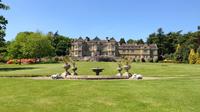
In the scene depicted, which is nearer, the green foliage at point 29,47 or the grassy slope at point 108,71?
the grassy slope at point 108,71

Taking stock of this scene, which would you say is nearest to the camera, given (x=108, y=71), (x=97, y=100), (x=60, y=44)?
(x=97, y=100)

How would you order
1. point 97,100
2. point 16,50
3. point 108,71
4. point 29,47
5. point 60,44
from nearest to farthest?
1. point 97,100
2. point 108,71
3. point 29,47
4. point 16,50
5. point 60,44

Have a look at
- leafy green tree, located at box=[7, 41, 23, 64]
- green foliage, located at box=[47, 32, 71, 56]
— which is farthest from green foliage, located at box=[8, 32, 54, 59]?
green foliage, located at box=[47, 32, 71, 56]

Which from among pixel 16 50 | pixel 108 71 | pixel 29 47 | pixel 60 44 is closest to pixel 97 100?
pixel 108 71

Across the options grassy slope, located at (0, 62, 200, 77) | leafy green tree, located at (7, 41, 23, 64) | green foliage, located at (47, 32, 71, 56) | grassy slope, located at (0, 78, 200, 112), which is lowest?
grassy slope, located at (0, 78, 200, 112)

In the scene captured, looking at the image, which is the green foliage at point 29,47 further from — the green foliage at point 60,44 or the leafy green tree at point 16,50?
the green foliage at point 60,44

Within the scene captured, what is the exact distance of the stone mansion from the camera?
17375cm

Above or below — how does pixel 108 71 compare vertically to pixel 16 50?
below

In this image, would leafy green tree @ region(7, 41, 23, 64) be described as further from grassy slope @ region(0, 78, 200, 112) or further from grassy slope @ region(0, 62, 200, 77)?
grassy slope @ region(0, 78, 200, 112)

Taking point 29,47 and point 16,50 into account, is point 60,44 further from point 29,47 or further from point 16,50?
point 29,47

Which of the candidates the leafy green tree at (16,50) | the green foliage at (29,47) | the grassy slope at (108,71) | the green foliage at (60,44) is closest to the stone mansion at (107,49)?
the green foliage at (60,44)

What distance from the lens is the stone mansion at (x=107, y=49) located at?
174m

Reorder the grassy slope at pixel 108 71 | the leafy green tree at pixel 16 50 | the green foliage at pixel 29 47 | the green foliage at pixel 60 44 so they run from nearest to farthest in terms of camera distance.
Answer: the grassy slope at pixel 108 71 → the green foliage at pixel 29 47 → the leafy green tree at pixel 16 50 → the green foliage at pixel 60 44

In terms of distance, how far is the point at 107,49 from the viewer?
17525cm
